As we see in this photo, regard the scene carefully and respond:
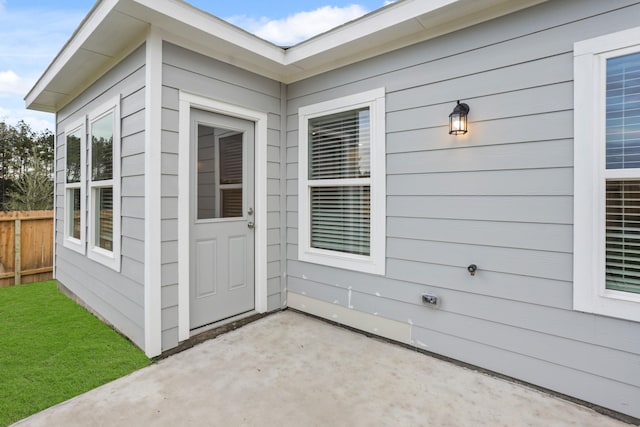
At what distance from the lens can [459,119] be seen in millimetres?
2336

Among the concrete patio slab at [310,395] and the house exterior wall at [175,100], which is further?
the house exterior wall at [175,100]

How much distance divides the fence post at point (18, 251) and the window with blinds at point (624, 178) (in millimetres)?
6914

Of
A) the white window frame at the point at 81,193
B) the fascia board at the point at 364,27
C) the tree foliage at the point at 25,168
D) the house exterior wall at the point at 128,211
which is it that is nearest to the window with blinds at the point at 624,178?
the fascia board at the point at 364,27

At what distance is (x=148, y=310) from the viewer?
2531 mm

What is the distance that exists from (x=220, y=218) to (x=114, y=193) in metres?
0.97

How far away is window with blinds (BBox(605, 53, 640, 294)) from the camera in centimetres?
183

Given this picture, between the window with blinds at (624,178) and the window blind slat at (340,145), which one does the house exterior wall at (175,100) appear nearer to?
the window blind slat at (340,145)

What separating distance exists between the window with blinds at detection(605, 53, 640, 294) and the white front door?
2.85 m

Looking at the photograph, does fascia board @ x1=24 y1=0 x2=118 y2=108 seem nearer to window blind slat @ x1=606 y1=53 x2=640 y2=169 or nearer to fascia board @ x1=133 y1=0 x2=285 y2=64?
fascia board @ x1=133 y1=0 x2=285 y2=64

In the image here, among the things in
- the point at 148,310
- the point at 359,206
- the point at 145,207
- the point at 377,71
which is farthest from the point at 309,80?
the point at 148,310

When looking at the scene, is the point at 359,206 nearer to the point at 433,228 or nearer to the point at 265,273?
the point at 433,228

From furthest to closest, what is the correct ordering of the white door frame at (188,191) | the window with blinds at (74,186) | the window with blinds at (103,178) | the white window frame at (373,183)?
the window with blinds at (74,186) → the window with blinds at (103,178) → the white window frame at (373,183) → the white door frame at (188,191)

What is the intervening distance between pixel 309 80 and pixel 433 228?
2.01 metres

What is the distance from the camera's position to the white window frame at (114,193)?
2.93 metres
